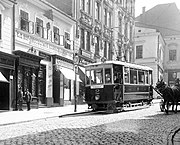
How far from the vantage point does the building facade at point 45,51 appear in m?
21.1

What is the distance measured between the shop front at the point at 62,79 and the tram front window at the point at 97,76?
6.56m

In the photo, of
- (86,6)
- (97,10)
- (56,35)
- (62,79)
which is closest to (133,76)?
(62,79)

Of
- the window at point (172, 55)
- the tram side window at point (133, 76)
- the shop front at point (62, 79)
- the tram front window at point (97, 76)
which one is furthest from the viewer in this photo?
the window at point (172, 55)

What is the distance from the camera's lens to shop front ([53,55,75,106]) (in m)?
25.4

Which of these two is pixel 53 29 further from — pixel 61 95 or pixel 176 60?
pixel 176 60

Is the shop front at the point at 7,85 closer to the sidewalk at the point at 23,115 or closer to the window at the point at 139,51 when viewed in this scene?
the sidewalk at the point at 23,115

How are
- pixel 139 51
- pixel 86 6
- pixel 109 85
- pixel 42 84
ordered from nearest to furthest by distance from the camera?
1. pixel 109 85
2. pixel 42 84
3. pixel 86 6
4. pixel 139 51

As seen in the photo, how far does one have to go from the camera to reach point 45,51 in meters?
23.8

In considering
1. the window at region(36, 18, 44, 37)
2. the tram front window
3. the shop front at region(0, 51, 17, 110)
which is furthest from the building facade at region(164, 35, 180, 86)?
the shop front at region(0, 51, 17, 110)

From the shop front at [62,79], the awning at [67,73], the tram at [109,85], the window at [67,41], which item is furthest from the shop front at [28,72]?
the window at [67,41]

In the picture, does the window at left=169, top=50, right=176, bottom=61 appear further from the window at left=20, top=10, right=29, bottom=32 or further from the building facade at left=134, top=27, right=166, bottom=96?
the window at left=20, top=10, right=29, bottom=32

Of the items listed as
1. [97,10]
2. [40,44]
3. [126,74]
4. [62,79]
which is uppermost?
[97,10]

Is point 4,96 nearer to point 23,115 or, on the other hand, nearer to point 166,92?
point 23,115

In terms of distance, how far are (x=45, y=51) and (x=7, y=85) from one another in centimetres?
535
